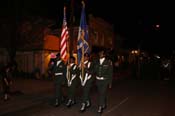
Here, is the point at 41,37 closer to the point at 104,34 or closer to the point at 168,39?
the point at 104,34

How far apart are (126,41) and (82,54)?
159ft

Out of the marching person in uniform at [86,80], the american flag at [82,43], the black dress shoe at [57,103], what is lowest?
the black dress shoe at [57,103]

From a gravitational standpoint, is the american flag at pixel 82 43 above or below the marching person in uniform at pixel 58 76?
above

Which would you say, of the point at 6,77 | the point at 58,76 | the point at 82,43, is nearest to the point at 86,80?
the point at 58,76

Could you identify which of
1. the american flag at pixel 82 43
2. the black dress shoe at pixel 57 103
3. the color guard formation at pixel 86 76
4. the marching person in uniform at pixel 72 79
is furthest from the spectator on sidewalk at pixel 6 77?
the american flag at pixel 82 43

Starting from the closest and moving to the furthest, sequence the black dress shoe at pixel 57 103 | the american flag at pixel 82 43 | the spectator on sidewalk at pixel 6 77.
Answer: the black dress shoe at pixel 57 103 < the spectator on sidewalk at pixel 6 77 < the american flag at pixel 82 43

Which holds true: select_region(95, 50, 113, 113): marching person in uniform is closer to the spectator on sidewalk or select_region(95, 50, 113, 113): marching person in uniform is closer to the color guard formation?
the color guard formation

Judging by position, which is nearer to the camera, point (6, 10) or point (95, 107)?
point (95, 107)

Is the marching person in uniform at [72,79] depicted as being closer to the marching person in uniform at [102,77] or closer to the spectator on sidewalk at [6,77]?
the marching person in uniform at [102,77]

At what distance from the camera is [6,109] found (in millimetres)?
12469

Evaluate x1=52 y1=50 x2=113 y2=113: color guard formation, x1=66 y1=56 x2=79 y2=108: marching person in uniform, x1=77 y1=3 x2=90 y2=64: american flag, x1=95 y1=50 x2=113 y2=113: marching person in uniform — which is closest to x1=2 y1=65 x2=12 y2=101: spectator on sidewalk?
x1=52 y1=50 x2=113 y2=113: color guard formation

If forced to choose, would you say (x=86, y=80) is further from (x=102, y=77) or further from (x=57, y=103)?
(x=57, y=103)

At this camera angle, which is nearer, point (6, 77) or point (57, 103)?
point (57, 103)

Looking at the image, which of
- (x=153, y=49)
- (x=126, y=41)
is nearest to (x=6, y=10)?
(x=126, y=41)
